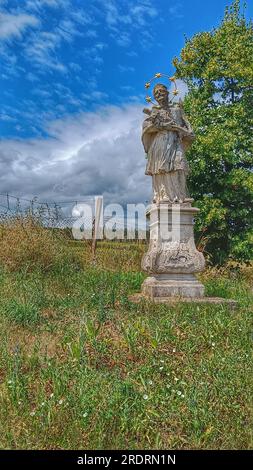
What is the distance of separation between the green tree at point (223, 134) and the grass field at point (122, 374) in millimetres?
6601

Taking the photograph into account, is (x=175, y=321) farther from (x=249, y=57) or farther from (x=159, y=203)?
(x=249, y=57)

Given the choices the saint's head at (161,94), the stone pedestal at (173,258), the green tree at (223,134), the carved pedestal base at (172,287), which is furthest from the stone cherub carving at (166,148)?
the green tree at (223,134)

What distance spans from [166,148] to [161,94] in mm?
885

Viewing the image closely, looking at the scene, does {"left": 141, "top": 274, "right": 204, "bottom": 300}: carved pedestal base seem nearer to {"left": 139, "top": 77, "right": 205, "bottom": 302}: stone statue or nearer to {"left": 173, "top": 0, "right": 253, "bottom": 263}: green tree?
{"left": 139, "top": 77, "right": 205, "bottom": 302}: stone statue

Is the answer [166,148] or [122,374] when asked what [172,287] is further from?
[122,374]

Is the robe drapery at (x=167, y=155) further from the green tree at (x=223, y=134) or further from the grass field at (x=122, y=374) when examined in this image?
the green tree at (x=223, y=134)

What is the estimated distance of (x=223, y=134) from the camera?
1238 cm

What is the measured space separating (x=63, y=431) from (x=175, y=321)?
2.10m

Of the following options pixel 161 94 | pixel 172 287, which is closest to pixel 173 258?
pixel 172 287

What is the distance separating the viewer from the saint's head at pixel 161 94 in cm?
686
